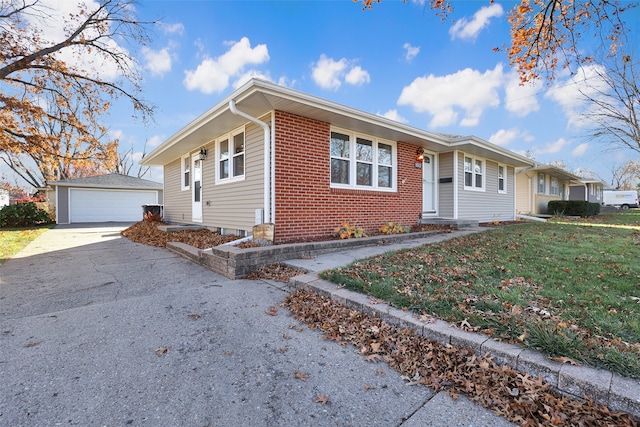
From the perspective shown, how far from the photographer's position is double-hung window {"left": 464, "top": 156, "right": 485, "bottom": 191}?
10773mm

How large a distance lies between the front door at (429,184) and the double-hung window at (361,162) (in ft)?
7.00

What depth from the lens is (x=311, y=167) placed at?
6.73 metres

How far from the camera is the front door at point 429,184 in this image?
33.5ft

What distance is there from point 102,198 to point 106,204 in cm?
46

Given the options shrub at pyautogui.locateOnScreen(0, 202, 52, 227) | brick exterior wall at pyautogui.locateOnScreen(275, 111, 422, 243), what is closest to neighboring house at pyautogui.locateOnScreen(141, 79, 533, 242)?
brick exterior wall at pyautogui.locateOnScreen(275, 111, 422, 243)

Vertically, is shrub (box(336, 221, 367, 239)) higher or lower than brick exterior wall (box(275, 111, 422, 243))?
lower

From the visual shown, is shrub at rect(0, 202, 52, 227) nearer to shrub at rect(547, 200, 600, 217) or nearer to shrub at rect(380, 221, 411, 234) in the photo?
shrub at rect(380, 221, 411, 234)

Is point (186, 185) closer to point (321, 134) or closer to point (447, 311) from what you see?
point (321, 134)

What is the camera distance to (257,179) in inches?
261

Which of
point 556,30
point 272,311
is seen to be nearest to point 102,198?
point 272,311

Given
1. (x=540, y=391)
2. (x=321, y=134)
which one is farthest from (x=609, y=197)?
(x=540, y=391)

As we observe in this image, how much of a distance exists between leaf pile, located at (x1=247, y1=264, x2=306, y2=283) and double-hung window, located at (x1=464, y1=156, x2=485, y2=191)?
8.37m

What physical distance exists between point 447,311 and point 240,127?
251 inches

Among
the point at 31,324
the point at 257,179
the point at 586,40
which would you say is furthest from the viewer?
the point at 257,179
